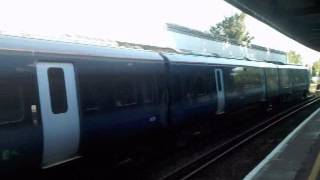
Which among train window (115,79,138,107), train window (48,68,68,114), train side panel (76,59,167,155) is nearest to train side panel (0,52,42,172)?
train window (48,68,68,114)

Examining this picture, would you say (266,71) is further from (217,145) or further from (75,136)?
(75,136)

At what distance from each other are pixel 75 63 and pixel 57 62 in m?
0.51

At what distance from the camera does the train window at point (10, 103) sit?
784cm

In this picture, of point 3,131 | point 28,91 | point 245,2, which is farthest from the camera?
point 245,2

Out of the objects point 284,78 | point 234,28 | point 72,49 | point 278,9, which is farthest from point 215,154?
point 234,28

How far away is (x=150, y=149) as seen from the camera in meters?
13.5

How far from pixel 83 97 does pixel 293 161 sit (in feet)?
15.6

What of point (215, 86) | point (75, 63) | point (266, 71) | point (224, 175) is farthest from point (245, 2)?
point (75, 63)

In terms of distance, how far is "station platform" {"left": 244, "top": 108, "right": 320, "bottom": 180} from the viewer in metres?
10.4

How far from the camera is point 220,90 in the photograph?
719 inches

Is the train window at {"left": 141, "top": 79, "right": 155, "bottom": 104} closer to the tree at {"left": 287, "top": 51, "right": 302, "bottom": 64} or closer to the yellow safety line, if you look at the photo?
the yellow safety line

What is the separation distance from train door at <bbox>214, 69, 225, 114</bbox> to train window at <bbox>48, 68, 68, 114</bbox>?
9.31 metres

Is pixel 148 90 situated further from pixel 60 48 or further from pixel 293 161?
pixel 60 48

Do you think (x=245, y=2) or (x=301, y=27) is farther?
(x=301, y=27)
